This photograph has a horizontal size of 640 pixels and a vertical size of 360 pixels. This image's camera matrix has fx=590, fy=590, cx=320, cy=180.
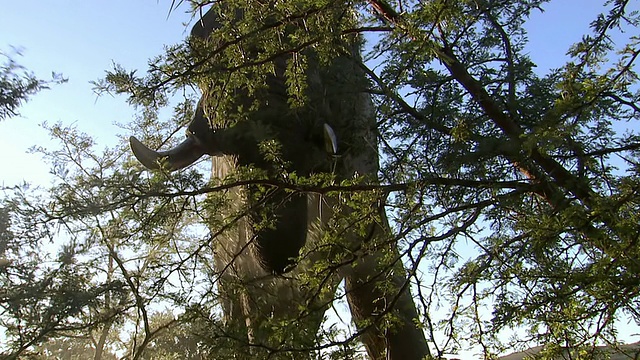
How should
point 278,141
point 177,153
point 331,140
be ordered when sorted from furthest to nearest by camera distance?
point 177,153
point 331,140
point 278,141

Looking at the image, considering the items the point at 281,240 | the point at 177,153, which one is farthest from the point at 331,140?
the point at 177,153

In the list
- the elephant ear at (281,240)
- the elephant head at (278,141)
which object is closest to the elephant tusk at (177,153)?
the elephant head at (278,141)

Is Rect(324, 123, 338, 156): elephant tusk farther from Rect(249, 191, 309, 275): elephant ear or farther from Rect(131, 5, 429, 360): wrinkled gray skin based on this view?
Rect(249, 191, 309, 275): elephant ear

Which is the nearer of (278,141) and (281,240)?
(278,141)

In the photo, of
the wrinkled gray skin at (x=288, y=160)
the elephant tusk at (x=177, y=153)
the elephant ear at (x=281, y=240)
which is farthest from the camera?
the elephant tusk at (x=177, y=153)

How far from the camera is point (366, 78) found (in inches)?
124

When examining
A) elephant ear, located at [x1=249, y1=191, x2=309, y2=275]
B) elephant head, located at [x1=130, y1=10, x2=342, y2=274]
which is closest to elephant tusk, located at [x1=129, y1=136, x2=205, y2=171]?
elephant head, located at [x1=130, y1=10, x2=342, y2=274]

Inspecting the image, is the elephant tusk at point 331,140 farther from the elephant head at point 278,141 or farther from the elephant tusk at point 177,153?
the elephant tusk at point 177,153

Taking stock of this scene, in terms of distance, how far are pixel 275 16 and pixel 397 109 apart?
0.76 m

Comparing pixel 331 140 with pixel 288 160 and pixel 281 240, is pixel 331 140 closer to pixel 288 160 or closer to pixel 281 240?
pixel 288 160

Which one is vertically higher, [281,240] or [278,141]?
[278,141]

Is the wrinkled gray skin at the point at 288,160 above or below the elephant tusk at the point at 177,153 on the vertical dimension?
below

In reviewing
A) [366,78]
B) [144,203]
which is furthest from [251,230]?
[366,78]

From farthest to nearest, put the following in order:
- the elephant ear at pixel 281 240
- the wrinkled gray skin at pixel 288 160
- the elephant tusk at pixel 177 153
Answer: the elephant tusk at pixel 177 153
the elephant ear at pixel 281 240
the wrinkled gray skin at pixel 288 160
